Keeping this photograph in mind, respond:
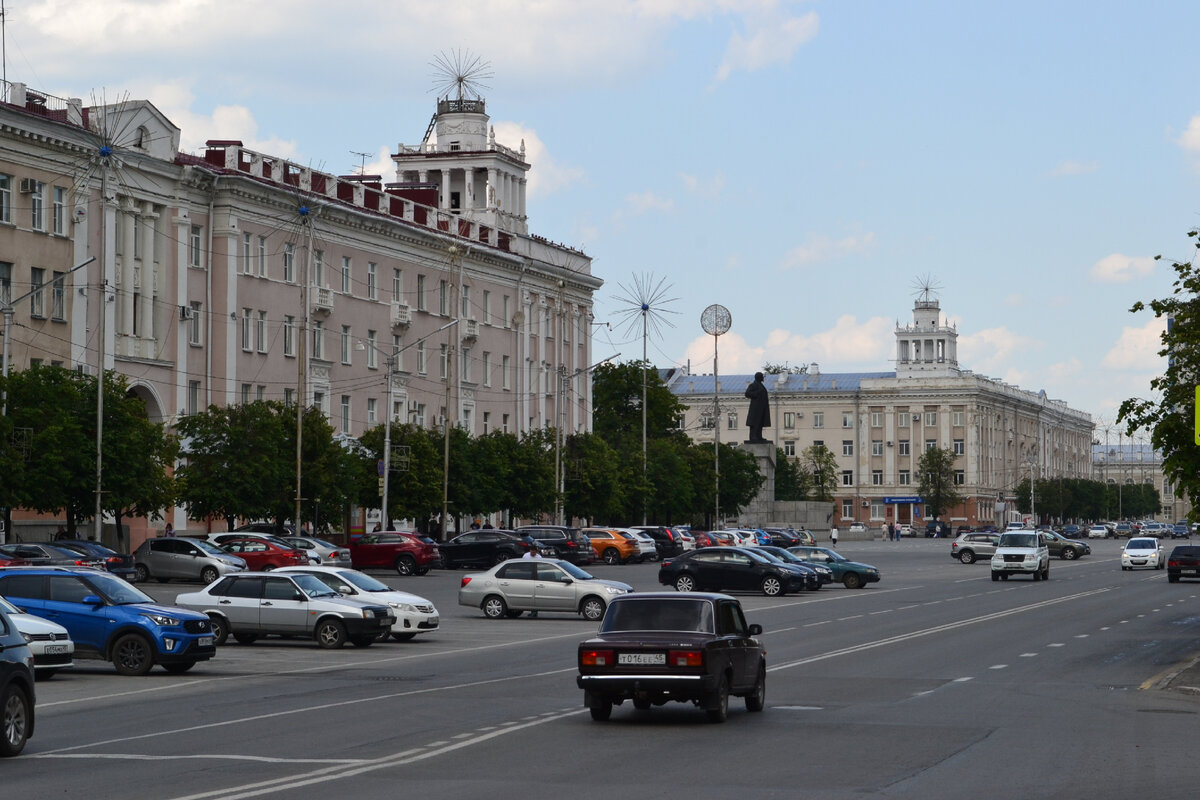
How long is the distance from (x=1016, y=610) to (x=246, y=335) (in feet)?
129

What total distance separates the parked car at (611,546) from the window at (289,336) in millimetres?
15374

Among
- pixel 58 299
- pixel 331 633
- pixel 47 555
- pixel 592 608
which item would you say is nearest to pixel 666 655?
pixel 331 633

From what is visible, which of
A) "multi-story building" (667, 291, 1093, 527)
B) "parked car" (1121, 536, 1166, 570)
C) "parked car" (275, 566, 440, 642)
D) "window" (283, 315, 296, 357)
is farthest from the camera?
"multi-story building" (667, 291, 1093, 527)

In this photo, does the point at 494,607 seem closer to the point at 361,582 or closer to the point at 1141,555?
the point at 361,582

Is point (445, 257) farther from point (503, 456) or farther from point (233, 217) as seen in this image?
point (233, 217)

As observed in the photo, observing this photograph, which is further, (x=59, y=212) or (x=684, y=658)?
(x=59, y=212)

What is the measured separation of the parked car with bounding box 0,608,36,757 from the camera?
15.4 meters

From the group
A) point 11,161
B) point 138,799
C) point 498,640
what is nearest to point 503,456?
point 11,161

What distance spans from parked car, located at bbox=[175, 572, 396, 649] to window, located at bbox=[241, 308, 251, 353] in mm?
41698

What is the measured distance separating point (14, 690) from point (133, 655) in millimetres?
→ 10331

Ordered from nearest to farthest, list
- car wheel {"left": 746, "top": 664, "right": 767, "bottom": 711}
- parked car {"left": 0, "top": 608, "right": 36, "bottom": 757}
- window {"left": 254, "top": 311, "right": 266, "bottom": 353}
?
parked car {"left": 0, "top": 608, "right": 36, "bottom": 757}
car wheel {"left": 746, "top": 664, "right": 767, "bottom": 711}
window {"left": 254, "top": 311, "right": 266, "bottom": 353}

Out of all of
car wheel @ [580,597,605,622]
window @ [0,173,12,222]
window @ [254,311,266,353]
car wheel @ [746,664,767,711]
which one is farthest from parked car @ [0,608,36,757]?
window @ [254,311,266,353]

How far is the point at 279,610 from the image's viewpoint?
31.5 m

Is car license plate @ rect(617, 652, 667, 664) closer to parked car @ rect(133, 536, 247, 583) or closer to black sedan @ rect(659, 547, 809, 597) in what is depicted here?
black sedan @ rect(659, 547, 809, 597)
